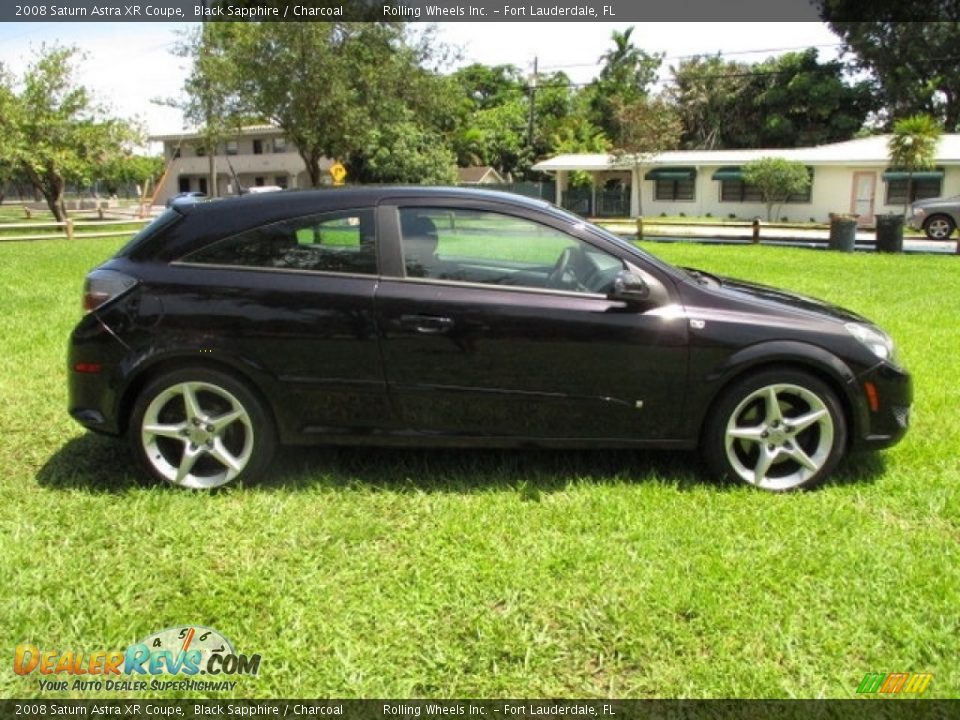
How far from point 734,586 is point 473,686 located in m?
1.17

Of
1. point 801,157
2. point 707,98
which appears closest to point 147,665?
point 801,157

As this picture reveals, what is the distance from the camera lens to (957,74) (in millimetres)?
39344

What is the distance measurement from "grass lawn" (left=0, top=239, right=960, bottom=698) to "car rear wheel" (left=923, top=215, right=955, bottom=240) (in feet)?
64.6

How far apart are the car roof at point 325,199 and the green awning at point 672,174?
35214 millimetres

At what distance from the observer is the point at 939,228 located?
70.7 feet

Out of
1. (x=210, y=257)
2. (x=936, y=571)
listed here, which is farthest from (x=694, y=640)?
(x=210, y=257)

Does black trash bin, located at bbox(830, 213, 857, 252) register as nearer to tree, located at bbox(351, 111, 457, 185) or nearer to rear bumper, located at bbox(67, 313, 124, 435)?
tree, located at bbox(351, 111, 457, 185)

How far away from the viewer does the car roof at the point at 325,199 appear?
3977 millimetres

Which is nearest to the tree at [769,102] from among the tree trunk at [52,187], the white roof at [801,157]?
the white roof at [801,157]

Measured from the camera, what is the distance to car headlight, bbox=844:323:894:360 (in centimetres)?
393

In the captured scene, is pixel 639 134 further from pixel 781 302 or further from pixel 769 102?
pixel 781 302

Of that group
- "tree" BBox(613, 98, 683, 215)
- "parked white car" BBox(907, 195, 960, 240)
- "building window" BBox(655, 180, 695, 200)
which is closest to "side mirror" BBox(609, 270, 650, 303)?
"parked white car" BBox(907, 195, 960, 240)

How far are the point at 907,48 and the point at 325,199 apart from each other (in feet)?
150

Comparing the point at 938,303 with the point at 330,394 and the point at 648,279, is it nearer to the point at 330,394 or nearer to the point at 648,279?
the point at 648,279
